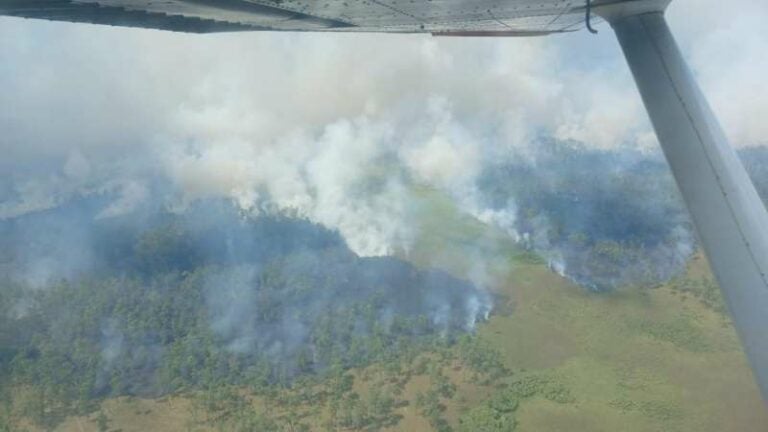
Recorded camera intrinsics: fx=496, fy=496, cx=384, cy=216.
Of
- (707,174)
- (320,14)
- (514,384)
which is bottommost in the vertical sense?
(514,384)

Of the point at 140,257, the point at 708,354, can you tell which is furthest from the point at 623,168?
the point at 140,257

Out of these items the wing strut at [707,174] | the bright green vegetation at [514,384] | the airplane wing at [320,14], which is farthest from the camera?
the bright green vegetation at [514,384]

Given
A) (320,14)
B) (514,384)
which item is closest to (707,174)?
(320,14)

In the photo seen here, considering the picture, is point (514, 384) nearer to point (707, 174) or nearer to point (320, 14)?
point (707, 174)

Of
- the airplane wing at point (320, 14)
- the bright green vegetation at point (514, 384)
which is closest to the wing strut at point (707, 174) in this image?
the airplane wing at point (320, 14)

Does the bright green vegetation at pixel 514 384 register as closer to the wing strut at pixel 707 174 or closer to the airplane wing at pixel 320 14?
the airplane wing at pixel 320 14

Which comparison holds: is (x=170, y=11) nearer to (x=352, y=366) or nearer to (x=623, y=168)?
(x=352, y=366)
